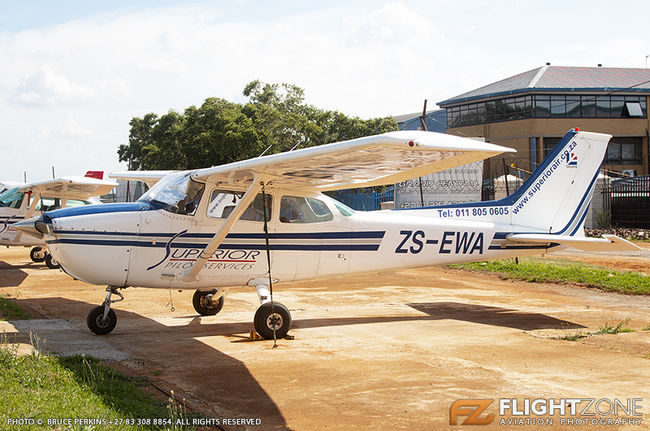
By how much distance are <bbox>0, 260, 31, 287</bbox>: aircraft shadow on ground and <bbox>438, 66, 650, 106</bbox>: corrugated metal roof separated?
42.0 meters

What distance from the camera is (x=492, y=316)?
10.6 meters

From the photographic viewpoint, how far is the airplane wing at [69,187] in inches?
686

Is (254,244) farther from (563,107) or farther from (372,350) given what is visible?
(563,107)

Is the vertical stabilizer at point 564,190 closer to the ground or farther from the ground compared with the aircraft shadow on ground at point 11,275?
farther from the ground

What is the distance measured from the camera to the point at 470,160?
21.5 feet

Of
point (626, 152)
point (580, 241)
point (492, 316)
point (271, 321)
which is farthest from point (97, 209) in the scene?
point (626, 152)

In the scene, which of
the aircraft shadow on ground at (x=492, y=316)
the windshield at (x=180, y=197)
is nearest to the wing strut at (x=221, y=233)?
the windshield at (x=180, y=197)

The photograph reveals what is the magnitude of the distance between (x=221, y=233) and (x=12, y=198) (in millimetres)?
13650

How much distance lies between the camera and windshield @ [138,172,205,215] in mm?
8883

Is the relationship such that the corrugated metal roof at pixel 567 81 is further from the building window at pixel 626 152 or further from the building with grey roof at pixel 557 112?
the building window at pixel 626 152

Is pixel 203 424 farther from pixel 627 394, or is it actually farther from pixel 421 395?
pixel 627 394

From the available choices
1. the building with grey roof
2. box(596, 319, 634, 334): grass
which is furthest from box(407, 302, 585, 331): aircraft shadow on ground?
the building with grey roof

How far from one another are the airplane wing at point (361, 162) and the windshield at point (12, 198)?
41.9 feet

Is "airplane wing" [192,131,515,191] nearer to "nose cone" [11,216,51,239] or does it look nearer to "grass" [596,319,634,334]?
"nose cone" [11,216,51,239]
